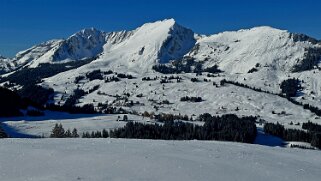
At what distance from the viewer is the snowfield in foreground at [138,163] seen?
40.9 meters

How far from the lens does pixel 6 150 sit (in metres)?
50.6

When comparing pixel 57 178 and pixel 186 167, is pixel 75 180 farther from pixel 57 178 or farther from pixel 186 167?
pixel 186 167

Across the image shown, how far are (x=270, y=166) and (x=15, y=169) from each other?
2671cm

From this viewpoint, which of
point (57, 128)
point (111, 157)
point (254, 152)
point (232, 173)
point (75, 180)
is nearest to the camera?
point (75, 180)

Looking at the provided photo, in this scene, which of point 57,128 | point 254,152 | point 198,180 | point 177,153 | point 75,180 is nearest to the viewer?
point 75,180

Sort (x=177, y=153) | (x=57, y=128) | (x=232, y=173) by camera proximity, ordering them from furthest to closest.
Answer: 1. (x=57, y=128)
2. (x=177, y=153)
3. (x=232, y=173)

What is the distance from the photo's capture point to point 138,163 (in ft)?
151

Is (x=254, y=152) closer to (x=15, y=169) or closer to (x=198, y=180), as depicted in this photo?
(x=198, y=180)

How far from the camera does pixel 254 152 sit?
6519cm

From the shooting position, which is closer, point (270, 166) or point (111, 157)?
point (111, 157)

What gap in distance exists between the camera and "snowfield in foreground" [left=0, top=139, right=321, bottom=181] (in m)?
40.9

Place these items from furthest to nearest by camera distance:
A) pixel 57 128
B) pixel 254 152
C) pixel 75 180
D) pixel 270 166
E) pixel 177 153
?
1. pixel 57 128
2. pixel 254 152
3. pixel 177 153
4. pixel 270 166
5. pixel 75 180

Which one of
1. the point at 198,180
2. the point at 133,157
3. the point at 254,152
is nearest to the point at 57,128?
the point at 254,152

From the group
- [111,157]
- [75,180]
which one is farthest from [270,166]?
[75,180]
